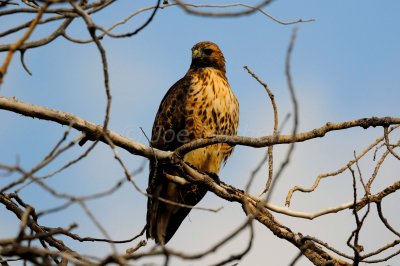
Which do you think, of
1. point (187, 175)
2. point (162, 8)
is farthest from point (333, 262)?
point (162, 8)

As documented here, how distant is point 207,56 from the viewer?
282 inches

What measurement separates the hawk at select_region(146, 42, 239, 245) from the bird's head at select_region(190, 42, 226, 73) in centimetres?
33

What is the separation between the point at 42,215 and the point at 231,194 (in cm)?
230

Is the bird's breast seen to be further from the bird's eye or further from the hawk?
the bird's eye

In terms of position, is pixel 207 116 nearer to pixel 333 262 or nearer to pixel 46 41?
pixel 333 262

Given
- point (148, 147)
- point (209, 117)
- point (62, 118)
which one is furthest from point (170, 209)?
point (62, 118)

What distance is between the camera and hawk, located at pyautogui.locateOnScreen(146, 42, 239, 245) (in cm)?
635

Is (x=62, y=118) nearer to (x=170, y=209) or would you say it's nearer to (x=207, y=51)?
(x=170, y=209)

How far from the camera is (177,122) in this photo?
6.40m

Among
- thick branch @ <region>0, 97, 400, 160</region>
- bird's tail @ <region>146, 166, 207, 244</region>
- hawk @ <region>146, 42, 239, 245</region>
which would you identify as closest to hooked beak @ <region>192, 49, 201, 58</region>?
hawk @ <region>146, 42, 239, 245</region>

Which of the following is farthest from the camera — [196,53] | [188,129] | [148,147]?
[196,53]

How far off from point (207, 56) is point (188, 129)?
1.17 m

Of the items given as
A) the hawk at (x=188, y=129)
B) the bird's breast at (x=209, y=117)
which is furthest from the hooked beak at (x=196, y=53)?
the bird's breast at (x=209, y=117)

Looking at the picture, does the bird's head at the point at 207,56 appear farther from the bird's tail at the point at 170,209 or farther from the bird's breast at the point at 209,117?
the bird's tail at the point at 170,209
